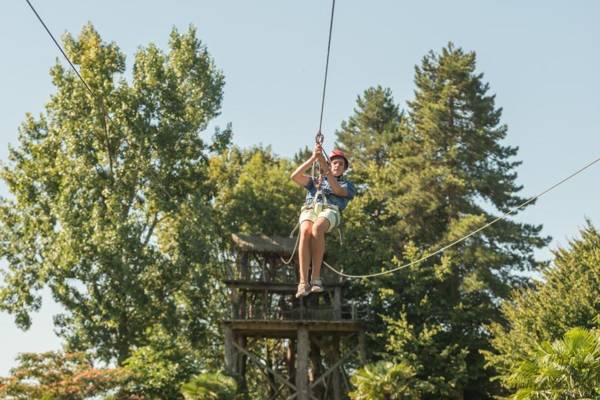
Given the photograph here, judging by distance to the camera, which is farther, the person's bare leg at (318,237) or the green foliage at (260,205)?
the green foliage at (260,205)

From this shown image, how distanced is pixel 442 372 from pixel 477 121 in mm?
11913

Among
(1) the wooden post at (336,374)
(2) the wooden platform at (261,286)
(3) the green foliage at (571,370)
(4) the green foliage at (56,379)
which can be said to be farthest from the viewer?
(1) the wooden post at (336,374)

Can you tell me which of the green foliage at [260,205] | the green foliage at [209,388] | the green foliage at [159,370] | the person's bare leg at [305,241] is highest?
the green foliage at [260,205]

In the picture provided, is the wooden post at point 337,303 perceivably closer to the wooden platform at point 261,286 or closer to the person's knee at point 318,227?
the wooden platform at point 261,286

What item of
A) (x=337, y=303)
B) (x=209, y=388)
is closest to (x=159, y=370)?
(x=209, y=388)

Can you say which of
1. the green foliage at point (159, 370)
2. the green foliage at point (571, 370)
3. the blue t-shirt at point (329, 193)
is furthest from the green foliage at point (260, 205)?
the blue t-shirt at point (329, 193)

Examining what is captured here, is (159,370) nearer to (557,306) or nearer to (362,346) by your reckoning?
(362,346)

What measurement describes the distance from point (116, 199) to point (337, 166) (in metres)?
21.8

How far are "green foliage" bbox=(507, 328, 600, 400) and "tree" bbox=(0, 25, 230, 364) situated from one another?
50.1ft

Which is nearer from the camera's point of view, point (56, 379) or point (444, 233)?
point (56, 379)

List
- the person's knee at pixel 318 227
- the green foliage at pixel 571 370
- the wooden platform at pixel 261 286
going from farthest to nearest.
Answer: the wooden platform at pixel 261 286, the green foliage at pixel 571 370, the person's knee at pixel 318 227

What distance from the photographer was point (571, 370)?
18328 millimetres

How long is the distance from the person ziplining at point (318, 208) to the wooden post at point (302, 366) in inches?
756

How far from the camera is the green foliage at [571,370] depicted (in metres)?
18.2
